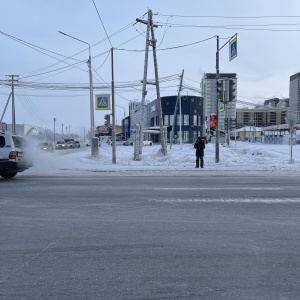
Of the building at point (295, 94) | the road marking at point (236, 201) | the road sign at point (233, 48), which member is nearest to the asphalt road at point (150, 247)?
the road marking at point (236, 201)

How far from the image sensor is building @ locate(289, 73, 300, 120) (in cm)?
8712

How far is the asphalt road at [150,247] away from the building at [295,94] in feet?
279

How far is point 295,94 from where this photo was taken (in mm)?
91812


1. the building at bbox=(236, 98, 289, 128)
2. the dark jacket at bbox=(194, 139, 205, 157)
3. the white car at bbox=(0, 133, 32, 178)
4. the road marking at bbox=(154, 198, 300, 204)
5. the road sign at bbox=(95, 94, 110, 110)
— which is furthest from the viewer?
the building at bbox=(236, 98, 289, 128)

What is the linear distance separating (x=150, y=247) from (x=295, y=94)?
96434mm

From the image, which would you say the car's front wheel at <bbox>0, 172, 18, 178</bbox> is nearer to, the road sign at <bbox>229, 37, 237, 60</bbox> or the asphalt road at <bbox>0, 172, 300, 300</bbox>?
the asphalt road at <bbox>0, 172, 300, 300</bbox>

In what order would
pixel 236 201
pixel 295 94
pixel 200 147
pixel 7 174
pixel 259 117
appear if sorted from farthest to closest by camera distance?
pixel 259 117
pixel 295 94
pixel 200 147
pixel 7 174
pixel 236 201

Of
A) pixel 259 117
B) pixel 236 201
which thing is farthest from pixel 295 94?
pixel 236 201

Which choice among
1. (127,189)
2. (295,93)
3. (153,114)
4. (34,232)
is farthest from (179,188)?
(295,93)

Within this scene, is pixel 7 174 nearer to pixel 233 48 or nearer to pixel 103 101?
pixel 103 101

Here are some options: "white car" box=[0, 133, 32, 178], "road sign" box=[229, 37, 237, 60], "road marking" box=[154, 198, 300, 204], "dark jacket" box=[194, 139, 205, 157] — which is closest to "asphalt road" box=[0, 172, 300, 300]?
"road marking" box=[154, 198, 300, 204]

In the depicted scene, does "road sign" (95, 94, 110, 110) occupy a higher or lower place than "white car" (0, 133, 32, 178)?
higher

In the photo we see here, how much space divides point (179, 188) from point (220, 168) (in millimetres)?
8032

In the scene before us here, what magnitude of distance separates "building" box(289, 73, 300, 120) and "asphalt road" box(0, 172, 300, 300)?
85.1m
